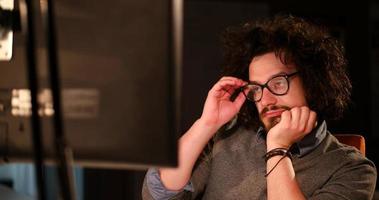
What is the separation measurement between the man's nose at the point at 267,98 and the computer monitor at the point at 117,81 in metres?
0.85

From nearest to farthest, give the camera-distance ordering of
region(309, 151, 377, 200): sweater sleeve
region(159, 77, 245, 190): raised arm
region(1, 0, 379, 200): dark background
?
1. region(309, 151, 377, 200): sweater sleeve
2. region(159, 77, 245, 190): raised arm
3. region(1, 0, 379, 200): dark background

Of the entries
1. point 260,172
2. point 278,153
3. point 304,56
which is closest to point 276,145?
point 278,153

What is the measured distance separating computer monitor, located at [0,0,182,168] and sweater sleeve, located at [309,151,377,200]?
822 mm

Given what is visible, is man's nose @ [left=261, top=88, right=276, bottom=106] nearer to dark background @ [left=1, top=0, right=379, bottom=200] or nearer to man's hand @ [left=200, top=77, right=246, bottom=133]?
man's hand @ [left=200, top=77, right=246, bottom=133]

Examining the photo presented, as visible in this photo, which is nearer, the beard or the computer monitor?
the computer monitor

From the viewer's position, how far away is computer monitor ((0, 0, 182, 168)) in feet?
2.48

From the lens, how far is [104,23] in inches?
31.3

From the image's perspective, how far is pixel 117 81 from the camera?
0.78m

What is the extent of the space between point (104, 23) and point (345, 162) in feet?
3.24

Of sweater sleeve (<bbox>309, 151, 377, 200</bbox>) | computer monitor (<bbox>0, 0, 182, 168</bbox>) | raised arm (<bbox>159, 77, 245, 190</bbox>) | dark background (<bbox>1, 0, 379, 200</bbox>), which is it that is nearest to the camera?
computer monitor (<bbox>0, 0, 182, 168</bbox>)

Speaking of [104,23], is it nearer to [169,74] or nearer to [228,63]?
[169,74]

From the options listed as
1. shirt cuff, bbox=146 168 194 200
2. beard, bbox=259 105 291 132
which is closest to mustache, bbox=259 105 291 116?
beard, bbox=259 105 291 132

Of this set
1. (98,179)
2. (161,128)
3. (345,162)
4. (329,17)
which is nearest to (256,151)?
(345,162)

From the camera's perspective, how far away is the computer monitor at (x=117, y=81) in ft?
2.48
